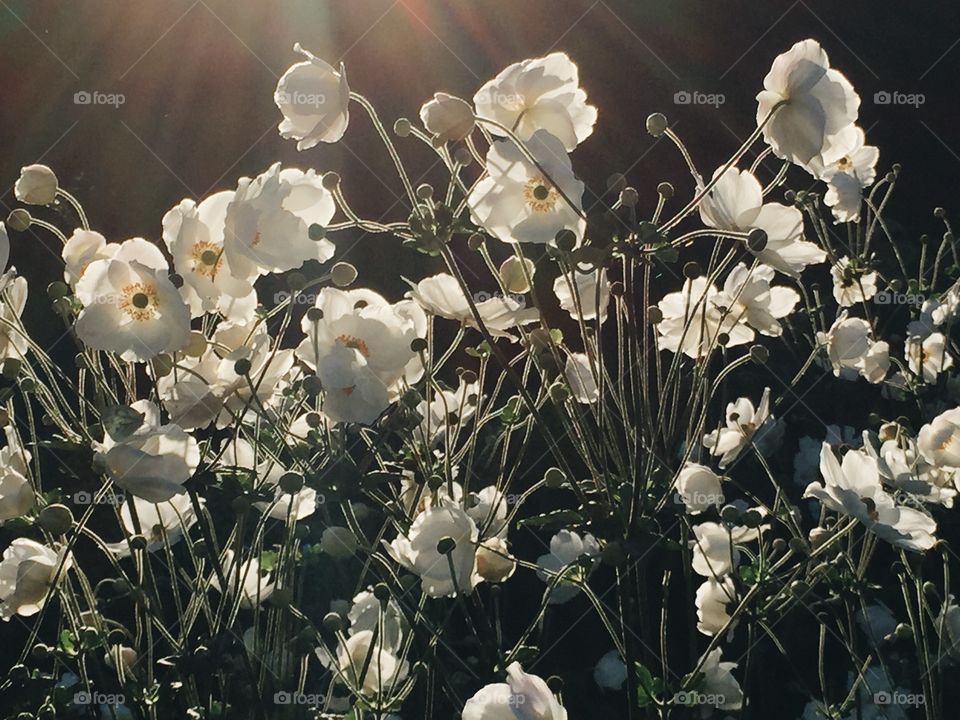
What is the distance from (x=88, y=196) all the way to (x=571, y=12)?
179 centimetres

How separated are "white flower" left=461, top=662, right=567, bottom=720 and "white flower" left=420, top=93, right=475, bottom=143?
0.51 metres

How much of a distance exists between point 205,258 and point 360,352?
0.57 ft

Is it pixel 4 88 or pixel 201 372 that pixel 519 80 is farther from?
pixel 4 88

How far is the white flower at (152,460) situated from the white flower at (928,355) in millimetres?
1316

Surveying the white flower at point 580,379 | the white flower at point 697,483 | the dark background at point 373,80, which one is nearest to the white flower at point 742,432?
the white flower at point 697,483

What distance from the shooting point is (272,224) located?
99 cm

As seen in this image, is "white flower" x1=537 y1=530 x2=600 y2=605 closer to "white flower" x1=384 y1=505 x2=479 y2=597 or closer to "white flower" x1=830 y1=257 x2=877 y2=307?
"white flower" x1=384 y1=505 x2=479 y2=597

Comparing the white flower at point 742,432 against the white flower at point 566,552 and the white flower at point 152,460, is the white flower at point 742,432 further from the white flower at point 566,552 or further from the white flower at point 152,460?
the white flower at point 152,460

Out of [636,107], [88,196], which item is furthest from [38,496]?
[636,107]

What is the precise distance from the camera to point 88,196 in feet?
11.3

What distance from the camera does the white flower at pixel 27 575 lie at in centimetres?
104

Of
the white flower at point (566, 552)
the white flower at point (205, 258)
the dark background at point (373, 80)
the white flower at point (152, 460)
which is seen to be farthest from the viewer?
the dark background at point (373, 80)

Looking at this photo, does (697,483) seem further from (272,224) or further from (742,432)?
(272,224)

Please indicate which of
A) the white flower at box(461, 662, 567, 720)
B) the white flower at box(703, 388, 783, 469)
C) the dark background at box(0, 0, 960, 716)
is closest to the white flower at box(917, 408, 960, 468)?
the white flower at box(703, 388, 783, 469)
